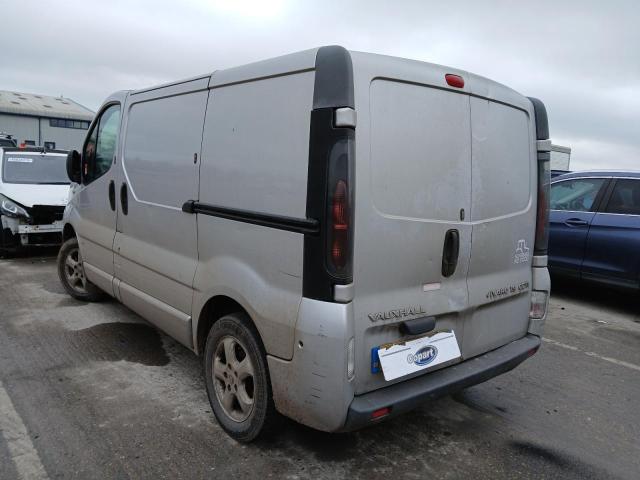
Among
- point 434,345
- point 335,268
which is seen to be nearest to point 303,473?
point 434,345

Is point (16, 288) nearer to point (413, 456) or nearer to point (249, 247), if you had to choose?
point (249, 247)

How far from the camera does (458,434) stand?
2980mm

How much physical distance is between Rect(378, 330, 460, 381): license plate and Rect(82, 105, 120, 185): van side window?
297 cm

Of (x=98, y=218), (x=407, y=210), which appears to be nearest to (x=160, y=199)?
(x=98, y=218)

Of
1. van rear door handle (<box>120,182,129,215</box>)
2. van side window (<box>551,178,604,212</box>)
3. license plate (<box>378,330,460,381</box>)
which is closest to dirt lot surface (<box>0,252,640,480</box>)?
license plate (<box>378,330,460,381</box>)

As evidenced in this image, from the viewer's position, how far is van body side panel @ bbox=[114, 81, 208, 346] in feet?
10.1

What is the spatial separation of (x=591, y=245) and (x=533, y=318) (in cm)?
343

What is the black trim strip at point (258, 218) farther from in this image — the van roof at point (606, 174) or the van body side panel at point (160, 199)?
the van roof at point (606, 174)

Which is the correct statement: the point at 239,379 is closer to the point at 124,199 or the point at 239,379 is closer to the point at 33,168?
the point at 124,199

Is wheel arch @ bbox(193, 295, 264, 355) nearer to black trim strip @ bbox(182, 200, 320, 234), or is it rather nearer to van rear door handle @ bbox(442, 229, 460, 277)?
black trim strip @ bbox(182, 200, 320, 234)

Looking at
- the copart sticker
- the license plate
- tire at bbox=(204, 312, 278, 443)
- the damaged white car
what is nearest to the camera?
the license plate

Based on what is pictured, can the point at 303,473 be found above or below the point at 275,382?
below

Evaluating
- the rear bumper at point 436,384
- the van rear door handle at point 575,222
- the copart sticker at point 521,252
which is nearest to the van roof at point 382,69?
the copart sticker at point 521,252

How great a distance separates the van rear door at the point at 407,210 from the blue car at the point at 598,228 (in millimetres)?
4061
